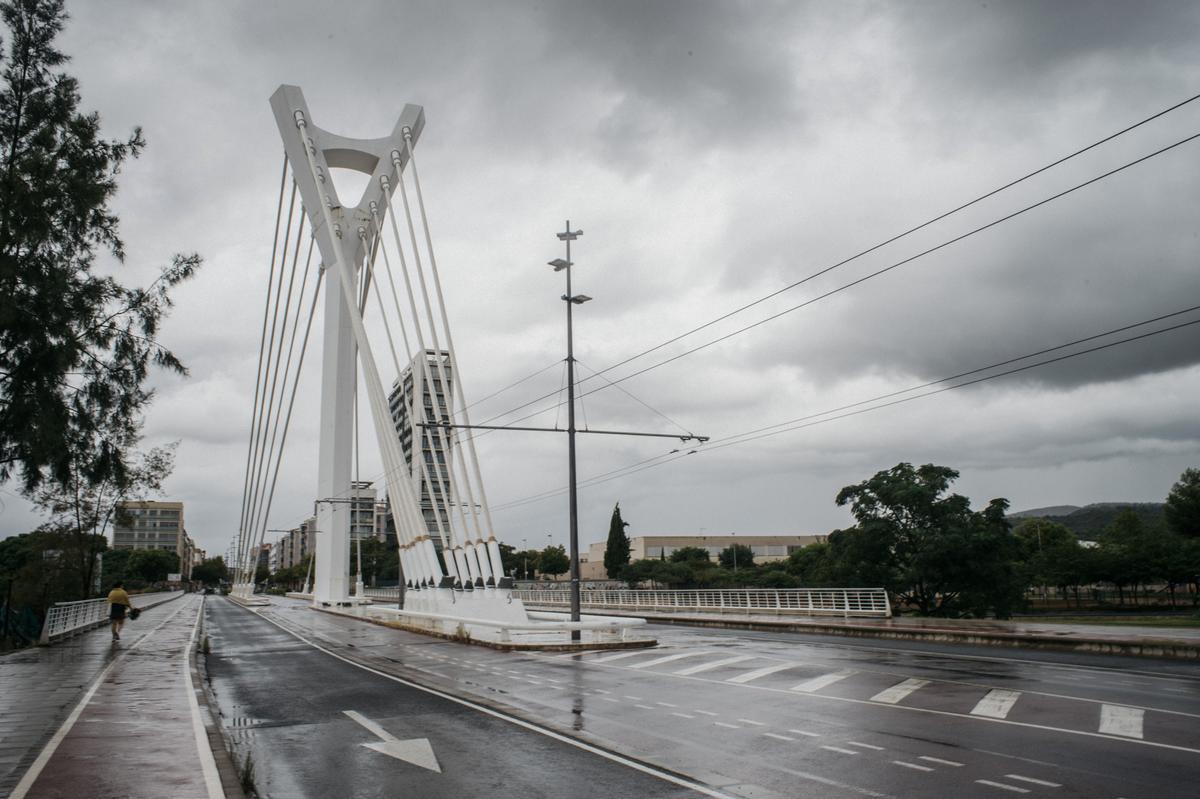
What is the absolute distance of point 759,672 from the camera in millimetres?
16359

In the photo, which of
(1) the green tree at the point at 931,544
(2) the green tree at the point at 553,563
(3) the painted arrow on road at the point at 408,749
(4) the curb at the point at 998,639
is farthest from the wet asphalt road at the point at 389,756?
(2) the green tree at the point at 553,563

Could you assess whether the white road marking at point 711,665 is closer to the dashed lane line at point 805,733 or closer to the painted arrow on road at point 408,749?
the dashed lane line at point 805,733

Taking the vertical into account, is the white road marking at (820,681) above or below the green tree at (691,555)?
below

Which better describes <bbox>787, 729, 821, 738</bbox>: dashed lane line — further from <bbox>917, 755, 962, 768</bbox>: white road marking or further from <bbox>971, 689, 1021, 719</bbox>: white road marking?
<bbox>971, 689, 1021, 719</bbox>: white road marking

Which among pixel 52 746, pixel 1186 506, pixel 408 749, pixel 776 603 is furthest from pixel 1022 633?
pixel 1186 506

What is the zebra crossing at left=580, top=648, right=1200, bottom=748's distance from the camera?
32.9 ft

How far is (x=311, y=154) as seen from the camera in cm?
4291

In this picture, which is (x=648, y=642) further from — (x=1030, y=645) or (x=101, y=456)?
(x=101, y=456)

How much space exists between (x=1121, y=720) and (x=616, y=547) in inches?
3817

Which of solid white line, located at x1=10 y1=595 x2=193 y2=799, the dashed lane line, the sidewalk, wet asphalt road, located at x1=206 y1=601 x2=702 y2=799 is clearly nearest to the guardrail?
solid white line, located at x1=10 y1=595 x2=193 y2=799

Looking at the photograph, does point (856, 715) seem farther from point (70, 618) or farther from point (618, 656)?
point (70, 618)

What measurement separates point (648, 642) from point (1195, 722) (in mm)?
15210

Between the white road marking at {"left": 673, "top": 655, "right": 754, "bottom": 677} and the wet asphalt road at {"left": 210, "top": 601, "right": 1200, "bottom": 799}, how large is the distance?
0.15 ft

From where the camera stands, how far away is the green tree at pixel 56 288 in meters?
10.7
